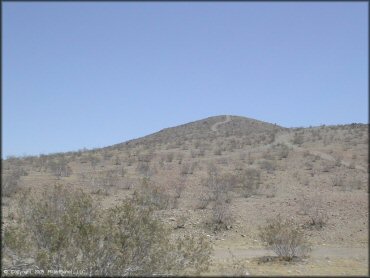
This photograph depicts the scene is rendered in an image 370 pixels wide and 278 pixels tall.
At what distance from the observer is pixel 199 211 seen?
72.3 ft

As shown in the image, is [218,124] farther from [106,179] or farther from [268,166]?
[106,179]

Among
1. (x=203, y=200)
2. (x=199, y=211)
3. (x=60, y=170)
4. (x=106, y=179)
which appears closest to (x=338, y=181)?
(x=203, y=200)

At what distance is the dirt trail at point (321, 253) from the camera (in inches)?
580

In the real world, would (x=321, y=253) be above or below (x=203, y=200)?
below

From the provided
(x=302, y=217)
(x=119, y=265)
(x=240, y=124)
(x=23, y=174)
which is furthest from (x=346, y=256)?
(x=240, y=124)

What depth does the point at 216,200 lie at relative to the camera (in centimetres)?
2306

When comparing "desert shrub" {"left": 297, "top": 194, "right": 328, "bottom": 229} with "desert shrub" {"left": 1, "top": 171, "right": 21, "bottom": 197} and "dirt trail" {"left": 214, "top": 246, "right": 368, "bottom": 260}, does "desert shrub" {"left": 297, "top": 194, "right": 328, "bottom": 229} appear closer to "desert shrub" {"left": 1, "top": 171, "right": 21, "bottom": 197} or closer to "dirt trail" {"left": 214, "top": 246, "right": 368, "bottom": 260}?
"dirt trail" {"left": 214, "top": 246, "right": 368, "bottom": 260}

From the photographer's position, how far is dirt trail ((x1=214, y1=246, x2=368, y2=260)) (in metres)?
14.7

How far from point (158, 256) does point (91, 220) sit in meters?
2.01

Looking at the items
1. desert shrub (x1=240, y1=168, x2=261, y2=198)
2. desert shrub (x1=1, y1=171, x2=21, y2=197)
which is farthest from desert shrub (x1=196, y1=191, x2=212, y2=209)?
desert shrub (x1=1, y1=171, x2=21, y2=197)

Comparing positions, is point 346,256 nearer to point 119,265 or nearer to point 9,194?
point 119,265

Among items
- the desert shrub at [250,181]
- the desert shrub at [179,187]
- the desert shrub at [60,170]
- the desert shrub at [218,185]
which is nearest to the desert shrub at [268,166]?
the desert shrub at [250,181]

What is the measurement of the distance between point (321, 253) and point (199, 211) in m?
7.45

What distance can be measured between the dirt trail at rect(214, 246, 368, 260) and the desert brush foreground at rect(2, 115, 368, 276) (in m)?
0.03
